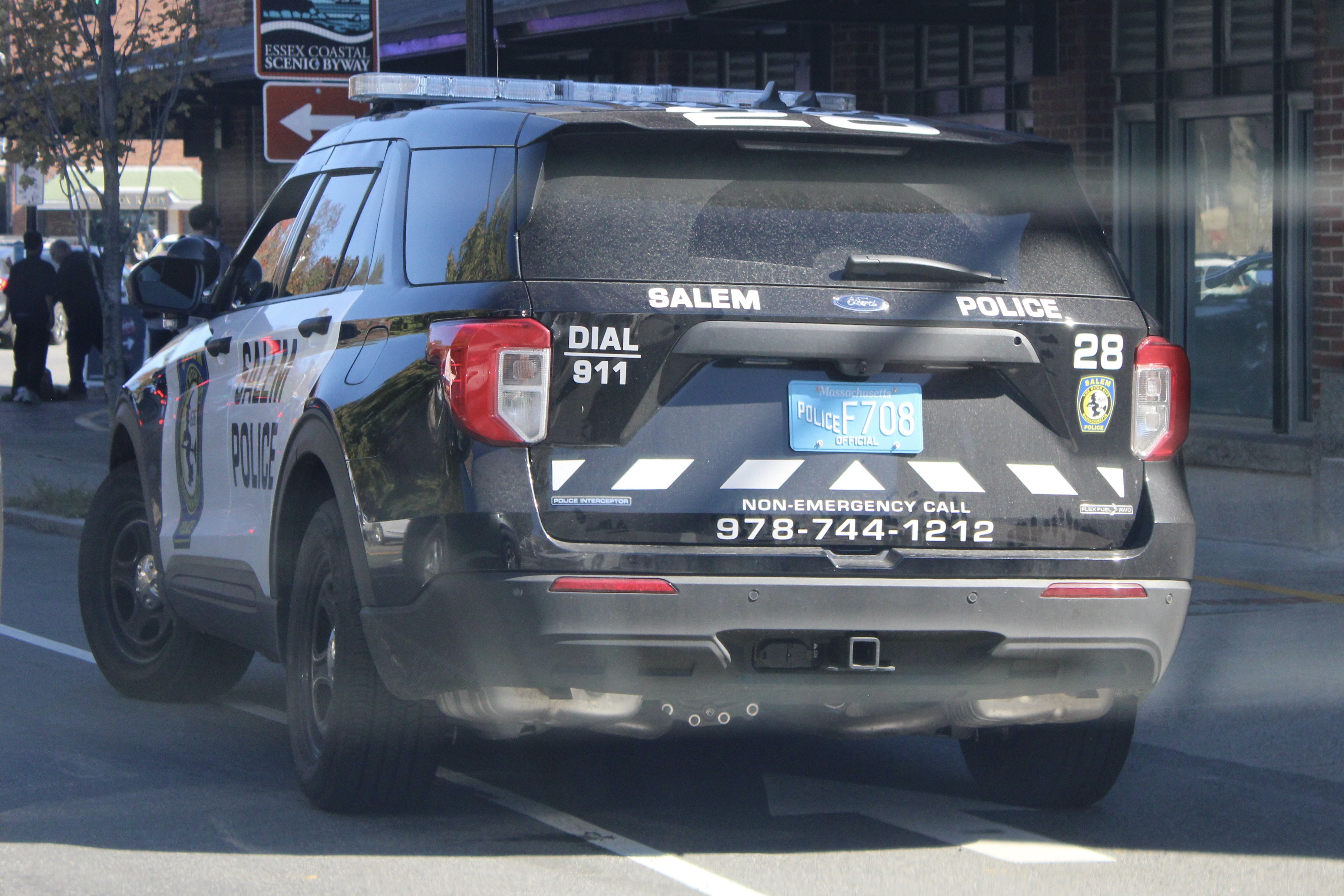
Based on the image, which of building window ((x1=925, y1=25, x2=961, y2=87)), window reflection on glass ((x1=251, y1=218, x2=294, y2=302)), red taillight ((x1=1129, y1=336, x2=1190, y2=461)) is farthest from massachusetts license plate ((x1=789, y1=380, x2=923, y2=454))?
building window ((x1=925, y1=25, x2=961, y2=87))

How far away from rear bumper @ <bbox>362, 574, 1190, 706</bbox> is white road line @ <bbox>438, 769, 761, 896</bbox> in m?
0.47

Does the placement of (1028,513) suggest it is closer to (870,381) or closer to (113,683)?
(870,381)

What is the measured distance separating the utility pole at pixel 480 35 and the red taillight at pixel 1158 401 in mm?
6869

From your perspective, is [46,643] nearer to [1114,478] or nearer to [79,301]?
[1114,478]

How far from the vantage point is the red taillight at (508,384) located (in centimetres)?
481

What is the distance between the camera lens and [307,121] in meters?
11.4

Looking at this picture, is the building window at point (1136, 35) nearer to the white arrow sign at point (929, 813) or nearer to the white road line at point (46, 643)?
the white road line at point (46, 643)

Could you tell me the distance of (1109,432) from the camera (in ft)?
16.8

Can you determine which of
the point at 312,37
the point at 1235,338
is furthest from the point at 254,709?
the point at 1235,338

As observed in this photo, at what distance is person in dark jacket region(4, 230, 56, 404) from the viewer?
2170 cm

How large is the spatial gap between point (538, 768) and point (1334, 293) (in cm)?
676

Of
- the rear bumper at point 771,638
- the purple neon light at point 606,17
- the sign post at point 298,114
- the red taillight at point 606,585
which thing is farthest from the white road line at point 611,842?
the purple neon light at point 606,17

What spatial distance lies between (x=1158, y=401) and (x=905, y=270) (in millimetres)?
751

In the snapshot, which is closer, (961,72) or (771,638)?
(771,638)
